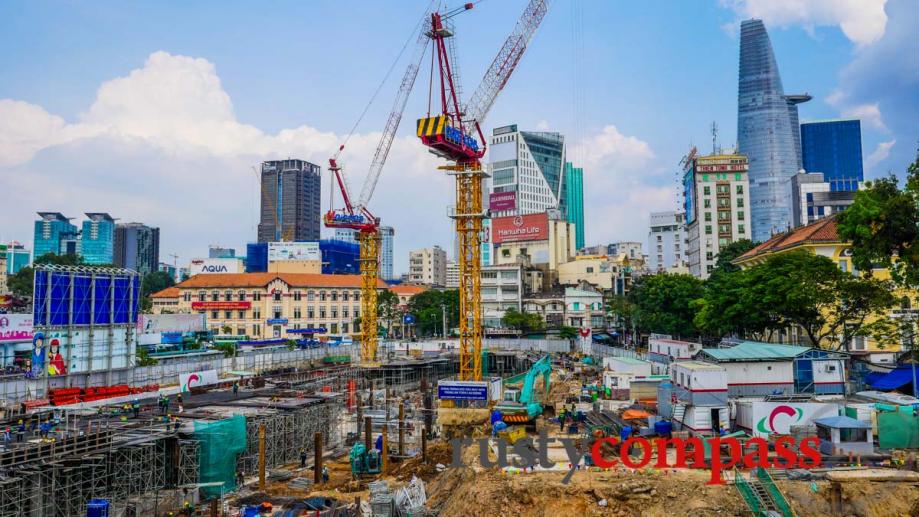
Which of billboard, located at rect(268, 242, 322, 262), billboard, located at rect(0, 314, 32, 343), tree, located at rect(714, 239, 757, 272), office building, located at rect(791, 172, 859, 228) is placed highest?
office building, located at rect(791, 172, 859, 228)

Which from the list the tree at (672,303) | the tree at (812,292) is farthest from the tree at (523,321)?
the tree at (812,292)

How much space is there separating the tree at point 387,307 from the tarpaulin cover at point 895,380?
87529 millimetres

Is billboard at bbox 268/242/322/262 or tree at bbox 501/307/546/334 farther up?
billboard at bbox 268/242/322/262

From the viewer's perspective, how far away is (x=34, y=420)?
39.0 meters

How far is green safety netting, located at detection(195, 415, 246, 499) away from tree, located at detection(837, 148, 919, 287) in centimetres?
3990

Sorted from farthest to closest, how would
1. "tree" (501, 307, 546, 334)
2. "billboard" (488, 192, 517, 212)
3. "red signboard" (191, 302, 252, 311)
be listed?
"billboard" (488, 192, 517, 212), "red signboard" (191, 302, 252, 311), "tree" (501, 307, 546, 334)

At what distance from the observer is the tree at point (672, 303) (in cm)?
8312

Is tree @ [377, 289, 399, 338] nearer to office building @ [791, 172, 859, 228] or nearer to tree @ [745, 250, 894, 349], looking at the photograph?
tree @ [745, 250, 894, 349]

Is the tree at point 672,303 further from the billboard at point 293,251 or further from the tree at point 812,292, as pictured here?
the billboard at point 293,251

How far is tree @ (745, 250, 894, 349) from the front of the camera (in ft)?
176

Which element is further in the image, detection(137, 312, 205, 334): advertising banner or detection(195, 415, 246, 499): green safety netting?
detection(137, 312, 205, 334): advertising banner

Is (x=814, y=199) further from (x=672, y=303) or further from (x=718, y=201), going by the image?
(x=672, y=303)

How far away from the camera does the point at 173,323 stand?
10144 centimetres

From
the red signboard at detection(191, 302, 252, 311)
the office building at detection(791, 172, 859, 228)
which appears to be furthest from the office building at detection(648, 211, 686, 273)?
the red signboard at detection(191, 302, 252, 311)
